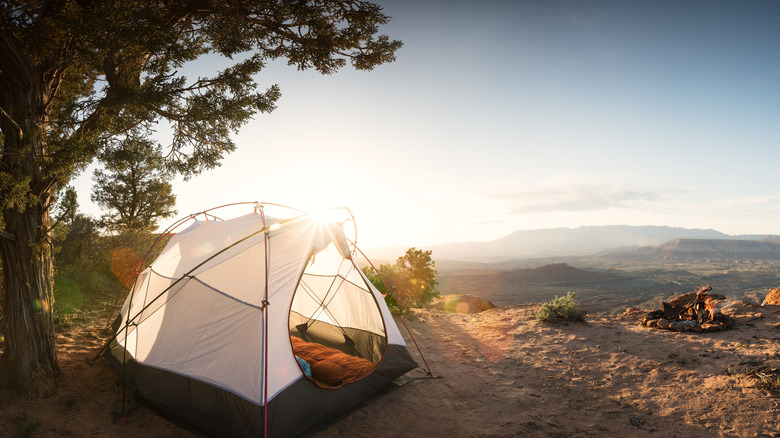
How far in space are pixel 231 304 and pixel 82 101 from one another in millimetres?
4349

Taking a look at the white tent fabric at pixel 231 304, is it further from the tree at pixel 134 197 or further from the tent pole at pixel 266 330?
the tree at pixel 134 197

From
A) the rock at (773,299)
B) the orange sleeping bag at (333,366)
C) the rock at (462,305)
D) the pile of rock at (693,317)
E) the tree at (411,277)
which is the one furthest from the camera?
the rock at (462,305)

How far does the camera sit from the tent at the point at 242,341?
4727mm

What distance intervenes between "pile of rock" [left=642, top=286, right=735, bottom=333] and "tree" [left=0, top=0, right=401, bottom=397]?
936 cm

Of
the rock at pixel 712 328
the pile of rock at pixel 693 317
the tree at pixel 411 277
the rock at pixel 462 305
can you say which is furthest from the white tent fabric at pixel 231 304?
the rock at pixel 462 305

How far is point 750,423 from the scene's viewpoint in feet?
14.6

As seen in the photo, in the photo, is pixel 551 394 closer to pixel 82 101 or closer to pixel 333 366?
pixel 333 366

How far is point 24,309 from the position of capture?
17.2 feet

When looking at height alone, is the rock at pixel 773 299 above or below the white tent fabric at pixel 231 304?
below

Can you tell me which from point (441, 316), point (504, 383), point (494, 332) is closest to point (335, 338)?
point (504, 383)

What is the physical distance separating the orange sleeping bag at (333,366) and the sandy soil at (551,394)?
53 cm

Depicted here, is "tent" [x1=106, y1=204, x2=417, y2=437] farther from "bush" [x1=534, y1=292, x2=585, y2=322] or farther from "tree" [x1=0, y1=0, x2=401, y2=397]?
"bush" [x1=534, y1=292, x2=585, y2=322]

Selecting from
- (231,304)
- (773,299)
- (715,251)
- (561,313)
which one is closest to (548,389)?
(561,313)

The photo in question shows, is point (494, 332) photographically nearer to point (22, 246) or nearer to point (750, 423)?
point (750, 423)
